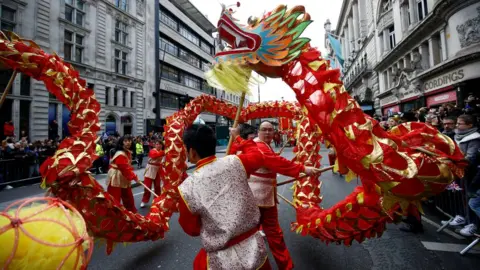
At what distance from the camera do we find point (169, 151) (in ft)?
11.7

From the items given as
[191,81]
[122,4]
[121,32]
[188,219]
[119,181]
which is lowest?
[119,181]

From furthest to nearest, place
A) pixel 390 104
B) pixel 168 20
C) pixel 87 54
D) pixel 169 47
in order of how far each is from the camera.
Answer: pixel 169 47 < pixel 168 20 < pixel 390 104 < pixel 87 54

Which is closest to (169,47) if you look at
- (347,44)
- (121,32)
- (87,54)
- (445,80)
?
(121,32)

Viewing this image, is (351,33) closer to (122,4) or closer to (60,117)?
(122,4)

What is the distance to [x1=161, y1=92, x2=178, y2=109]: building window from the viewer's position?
27.6m

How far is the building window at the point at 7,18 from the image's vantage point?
44.5ft

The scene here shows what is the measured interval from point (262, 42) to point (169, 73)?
28589mm

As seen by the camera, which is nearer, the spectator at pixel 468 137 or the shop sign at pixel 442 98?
the spectator at pixel 468 137

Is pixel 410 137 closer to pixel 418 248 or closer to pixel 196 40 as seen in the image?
pixel 418 248

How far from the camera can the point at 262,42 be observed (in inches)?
84.7

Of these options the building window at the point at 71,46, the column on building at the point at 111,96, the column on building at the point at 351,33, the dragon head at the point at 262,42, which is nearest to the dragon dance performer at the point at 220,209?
the dragon head at the point at 262,42

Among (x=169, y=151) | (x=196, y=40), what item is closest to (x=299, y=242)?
(x=169, y=151)

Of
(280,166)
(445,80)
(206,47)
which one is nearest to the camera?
(280,166)

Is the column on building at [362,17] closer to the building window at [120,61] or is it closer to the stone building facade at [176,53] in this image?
the stone building facade at [176,53]
